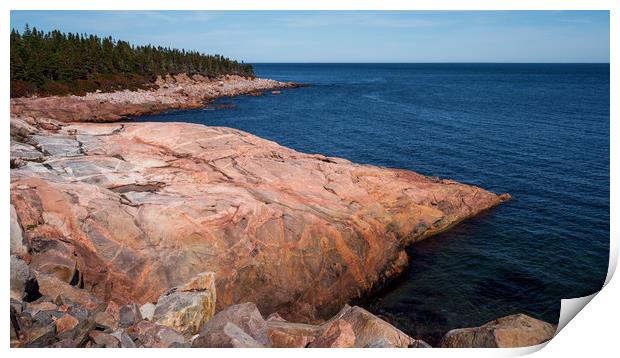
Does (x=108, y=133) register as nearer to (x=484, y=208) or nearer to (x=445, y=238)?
(x=445, y=238)

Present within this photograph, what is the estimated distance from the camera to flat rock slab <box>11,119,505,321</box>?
1672 centimetres

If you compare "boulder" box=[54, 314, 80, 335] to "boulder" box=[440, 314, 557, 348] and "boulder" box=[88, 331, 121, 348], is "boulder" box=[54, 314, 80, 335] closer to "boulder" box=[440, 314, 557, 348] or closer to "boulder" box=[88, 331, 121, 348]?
"boulder" box=[88, 331, 121, 348]

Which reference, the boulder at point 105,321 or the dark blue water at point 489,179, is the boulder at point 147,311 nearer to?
the boulder at point 105,321

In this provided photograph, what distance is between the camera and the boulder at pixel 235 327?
13.2 m

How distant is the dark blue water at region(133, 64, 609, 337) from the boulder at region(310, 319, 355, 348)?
653 cm

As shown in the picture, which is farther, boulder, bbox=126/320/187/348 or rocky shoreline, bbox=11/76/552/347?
rocky shoreline, bbox=11/76/552/347

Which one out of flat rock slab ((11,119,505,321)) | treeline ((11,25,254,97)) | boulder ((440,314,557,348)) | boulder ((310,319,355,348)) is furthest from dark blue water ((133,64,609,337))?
treeline ((11,25,254,97))

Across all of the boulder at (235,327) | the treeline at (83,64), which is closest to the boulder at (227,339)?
the boulder at (235,327)

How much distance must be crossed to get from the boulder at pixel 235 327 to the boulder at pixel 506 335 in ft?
21.3

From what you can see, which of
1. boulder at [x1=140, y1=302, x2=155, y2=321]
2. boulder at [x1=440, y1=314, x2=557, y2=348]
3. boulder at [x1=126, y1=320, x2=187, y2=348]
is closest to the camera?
boulder at [x1=126, y1=320, x2=187, y2=348]

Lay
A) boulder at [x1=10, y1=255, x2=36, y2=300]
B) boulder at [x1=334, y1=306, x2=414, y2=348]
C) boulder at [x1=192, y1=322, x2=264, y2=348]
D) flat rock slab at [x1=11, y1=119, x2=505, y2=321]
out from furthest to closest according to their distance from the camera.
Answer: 1. flat rock slab at [x1=11, y1=119, x2=505, y2=321]
2. boulder at [x1=334, y1=306, x2=414, y2=348]
3. boulder at [x1=10, y1=255, x2=36, y2=300]
4. boulder at [x1=192, y1=322, x2=264, y2=348]

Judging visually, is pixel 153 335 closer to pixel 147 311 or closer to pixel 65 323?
pixel 147 311

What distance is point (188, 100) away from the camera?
9088 cm

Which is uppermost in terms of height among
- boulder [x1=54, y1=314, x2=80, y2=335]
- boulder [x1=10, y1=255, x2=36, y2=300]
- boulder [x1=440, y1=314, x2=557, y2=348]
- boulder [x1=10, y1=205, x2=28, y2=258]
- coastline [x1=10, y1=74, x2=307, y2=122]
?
coastline [x1=10, y1=74, x2=307, y2=122]
